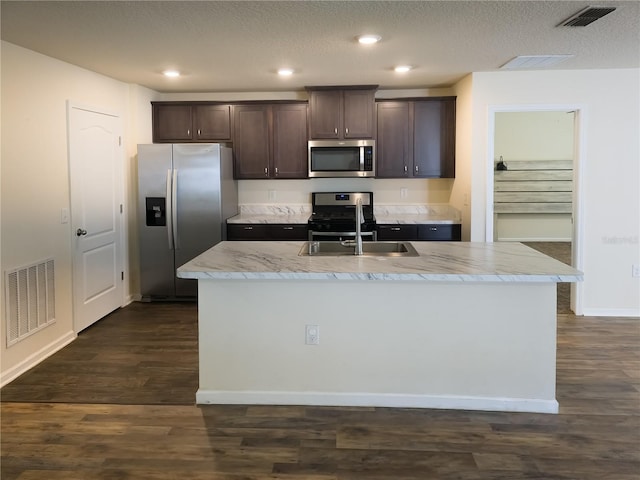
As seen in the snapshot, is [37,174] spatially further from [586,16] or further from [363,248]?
[586,16]

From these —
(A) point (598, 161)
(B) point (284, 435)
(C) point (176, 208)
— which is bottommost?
(B) point (284, 435)

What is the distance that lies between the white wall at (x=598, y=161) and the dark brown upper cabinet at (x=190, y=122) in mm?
2678

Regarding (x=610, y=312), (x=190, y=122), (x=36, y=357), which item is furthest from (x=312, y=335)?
(x=190, y=122)

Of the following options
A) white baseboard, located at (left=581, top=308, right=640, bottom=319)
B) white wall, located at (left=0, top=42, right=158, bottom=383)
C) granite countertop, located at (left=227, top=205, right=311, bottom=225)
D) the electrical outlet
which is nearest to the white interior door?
white wall, located at (left=0, top=42, right=158, bottom=383)

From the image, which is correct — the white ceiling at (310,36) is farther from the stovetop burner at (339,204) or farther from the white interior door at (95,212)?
the stovetop burner at (339,204)

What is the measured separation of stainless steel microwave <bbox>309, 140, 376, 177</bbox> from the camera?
546 centimetres

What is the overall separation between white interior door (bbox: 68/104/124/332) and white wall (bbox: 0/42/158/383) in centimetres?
11

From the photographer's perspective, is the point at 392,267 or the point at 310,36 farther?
the point at 310,36

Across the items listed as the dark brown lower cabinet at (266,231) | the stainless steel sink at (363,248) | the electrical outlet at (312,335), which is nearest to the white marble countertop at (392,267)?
the stainless steel sink at (363,248)

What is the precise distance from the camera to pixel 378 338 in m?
2.93

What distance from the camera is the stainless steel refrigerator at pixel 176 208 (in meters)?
5.22

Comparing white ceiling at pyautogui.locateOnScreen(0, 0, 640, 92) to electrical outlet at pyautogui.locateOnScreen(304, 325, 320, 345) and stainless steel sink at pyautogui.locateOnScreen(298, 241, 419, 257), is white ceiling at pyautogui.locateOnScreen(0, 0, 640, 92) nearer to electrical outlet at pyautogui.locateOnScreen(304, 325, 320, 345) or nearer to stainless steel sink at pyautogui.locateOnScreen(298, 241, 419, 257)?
stainless steel sink at pyautogui.locateOnScreen(298, 241, 419, 257)

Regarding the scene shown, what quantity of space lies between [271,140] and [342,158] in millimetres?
822

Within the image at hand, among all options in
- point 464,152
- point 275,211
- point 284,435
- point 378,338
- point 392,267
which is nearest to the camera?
point 284,435
